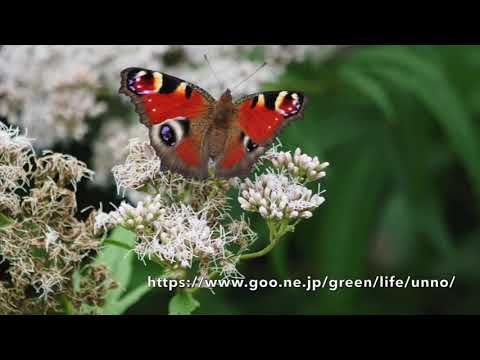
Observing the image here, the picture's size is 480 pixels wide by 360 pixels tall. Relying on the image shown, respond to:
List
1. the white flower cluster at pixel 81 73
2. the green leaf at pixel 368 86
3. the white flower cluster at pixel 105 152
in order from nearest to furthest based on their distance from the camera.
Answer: the green leaf at pixel 368 86 → the white flower cluster at pixel 81 73 → the white flower cluster at pixel 105 152

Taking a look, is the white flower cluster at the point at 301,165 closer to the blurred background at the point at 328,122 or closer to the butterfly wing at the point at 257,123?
the butterfly wing at the point at 257,123

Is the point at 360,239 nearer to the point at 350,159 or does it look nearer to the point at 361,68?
the point at 350,159

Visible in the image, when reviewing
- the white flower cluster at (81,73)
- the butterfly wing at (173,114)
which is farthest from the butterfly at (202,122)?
the white flower cluster at (81,73)

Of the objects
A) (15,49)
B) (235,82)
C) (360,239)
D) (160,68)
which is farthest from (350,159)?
(15,49)

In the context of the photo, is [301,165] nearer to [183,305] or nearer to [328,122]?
[183,305]

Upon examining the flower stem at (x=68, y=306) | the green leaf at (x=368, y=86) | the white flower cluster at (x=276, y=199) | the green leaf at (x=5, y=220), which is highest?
the green leaf at (x=368, y=86)

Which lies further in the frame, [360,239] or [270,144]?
[360,239]

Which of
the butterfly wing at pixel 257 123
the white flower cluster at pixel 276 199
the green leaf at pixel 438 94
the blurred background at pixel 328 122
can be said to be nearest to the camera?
the white flower cluster at pixel 276 199
